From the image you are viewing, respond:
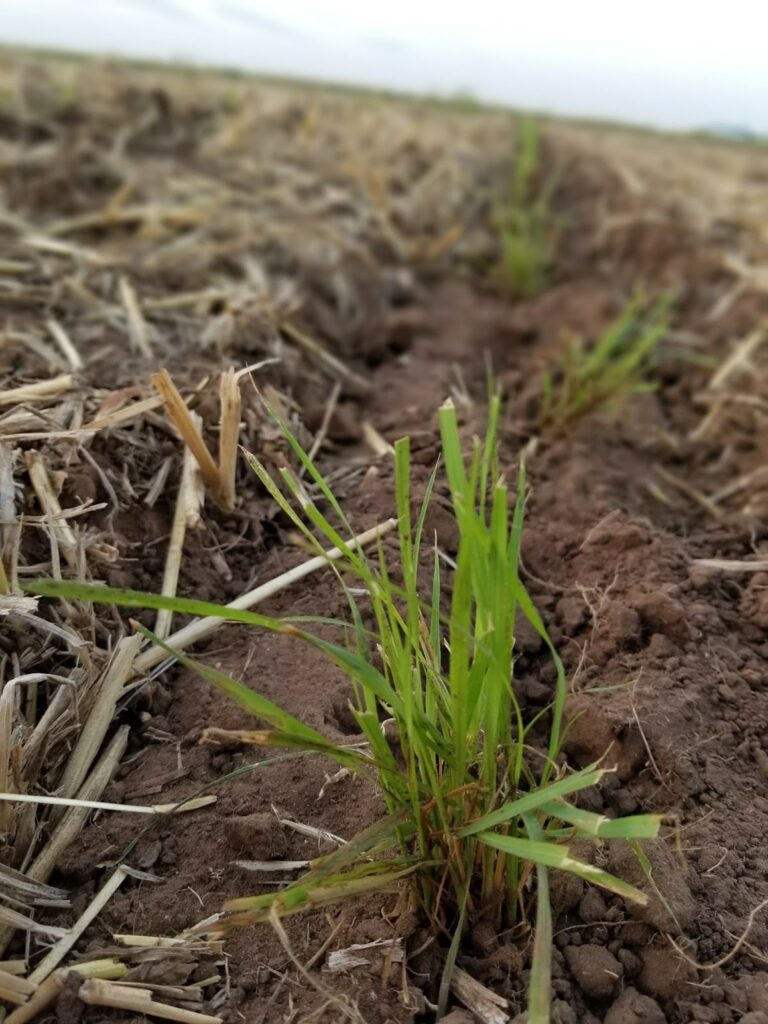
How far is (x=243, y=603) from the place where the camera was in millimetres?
1423

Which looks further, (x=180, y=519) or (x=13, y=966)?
(x=180, y=519)

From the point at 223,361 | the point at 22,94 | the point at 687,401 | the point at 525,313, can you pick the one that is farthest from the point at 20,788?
the point at 22,94

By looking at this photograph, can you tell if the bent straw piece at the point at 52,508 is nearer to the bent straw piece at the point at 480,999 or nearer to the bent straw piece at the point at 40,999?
the bent straw piece at the point at 40,999

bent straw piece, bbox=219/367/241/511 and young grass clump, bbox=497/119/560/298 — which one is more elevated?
young grass clump, bbox=497/119/560/298

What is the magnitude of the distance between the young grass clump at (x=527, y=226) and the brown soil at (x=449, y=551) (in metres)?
0.33

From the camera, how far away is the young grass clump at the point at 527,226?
11.0 ft

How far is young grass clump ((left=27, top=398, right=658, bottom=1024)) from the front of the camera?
816mm

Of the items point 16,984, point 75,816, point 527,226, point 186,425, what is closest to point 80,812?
point 75,816

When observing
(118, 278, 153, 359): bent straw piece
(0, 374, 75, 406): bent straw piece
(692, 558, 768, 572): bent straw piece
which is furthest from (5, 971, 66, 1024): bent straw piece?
(118, 278, 153, 359): bent straw piece

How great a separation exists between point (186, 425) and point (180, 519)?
18 cm

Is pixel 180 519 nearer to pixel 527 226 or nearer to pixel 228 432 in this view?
pixel 228 432

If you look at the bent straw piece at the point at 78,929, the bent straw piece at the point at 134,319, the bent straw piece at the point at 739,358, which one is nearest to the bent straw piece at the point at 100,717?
the bent straw piece at the point at 78,929

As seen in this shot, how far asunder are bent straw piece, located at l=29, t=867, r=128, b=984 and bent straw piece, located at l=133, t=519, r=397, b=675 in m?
0.32

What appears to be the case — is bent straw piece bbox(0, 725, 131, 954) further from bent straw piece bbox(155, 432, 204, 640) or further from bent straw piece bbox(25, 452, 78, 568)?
bent straw piece bbox(25, 452, 78, 568)
